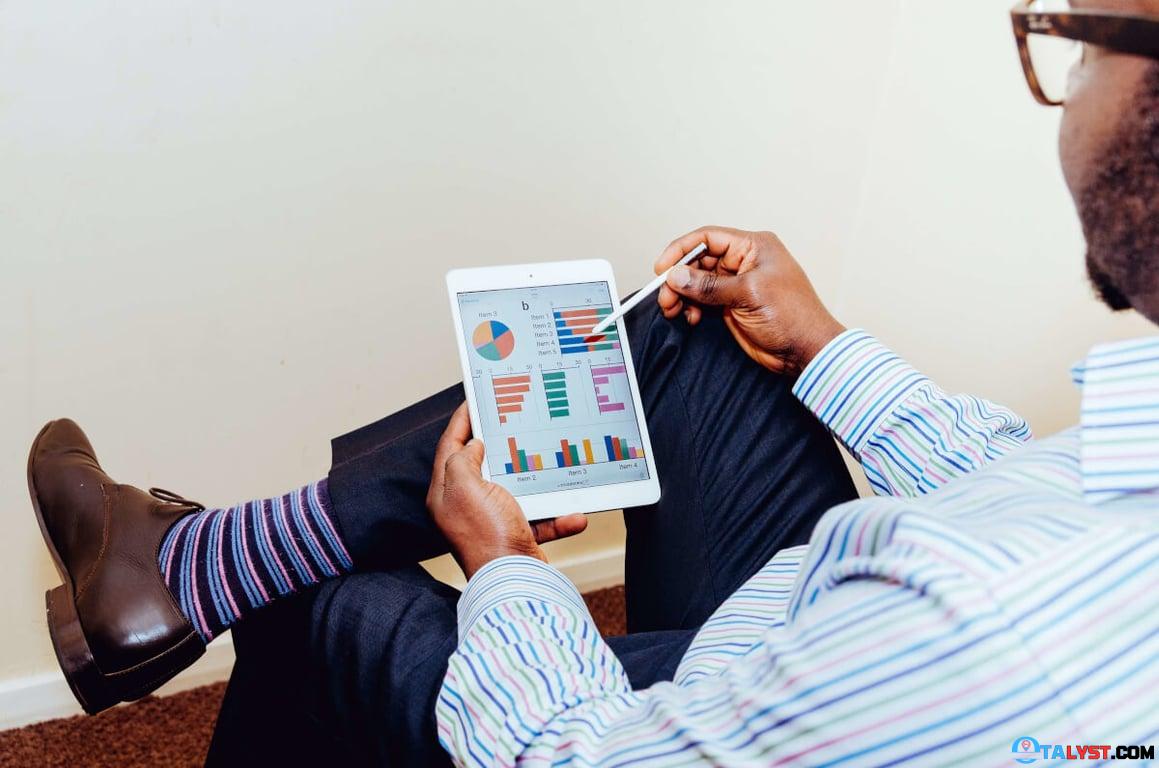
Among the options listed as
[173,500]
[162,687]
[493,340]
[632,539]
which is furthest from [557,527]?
[162,687]

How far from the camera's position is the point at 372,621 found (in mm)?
706

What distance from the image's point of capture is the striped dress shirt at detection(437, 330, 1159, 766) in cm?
40

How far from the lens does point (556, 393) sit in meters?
0.89

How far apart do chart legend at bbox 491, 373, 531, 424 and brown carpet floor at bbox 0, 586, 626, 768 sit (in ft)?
2.11

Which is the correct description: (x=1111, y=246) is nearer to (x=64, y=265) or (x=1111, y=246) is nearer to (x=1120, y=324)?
(x=1120, y=324)

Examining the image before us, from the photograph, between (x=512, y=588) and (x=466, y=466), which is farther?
(x=466, y=466)

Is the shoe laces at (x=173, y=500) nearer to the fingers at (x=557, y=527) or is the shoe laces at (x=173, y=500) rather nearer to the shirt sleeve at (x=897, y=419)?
the fingers at (x=557, y=527)

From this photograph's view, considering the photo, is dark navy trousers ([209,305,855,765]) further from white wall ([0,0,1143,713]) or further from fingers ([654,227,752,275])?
white wall ([0,0,1143,713])

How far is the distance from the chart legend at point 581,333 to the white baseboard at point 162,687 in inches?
22.8

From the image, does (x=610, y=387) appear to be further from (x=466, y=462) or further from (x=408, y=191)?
(x=408, y=191)

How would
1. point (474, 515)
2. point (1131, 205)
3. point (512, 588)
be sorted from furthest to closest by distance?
point (474, 515)
point (512, 588)
point (1131, 205)

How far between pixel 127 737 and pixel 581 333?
2.55 ft

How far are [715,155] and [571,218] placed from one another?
23 cm

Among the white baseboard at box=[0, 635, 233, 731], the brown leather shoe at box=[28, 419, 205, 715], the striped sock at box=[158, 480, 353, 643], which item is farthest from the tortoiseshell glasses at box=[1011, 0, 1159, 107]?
the white baseboard at box=[0, 635, 233, 731]
